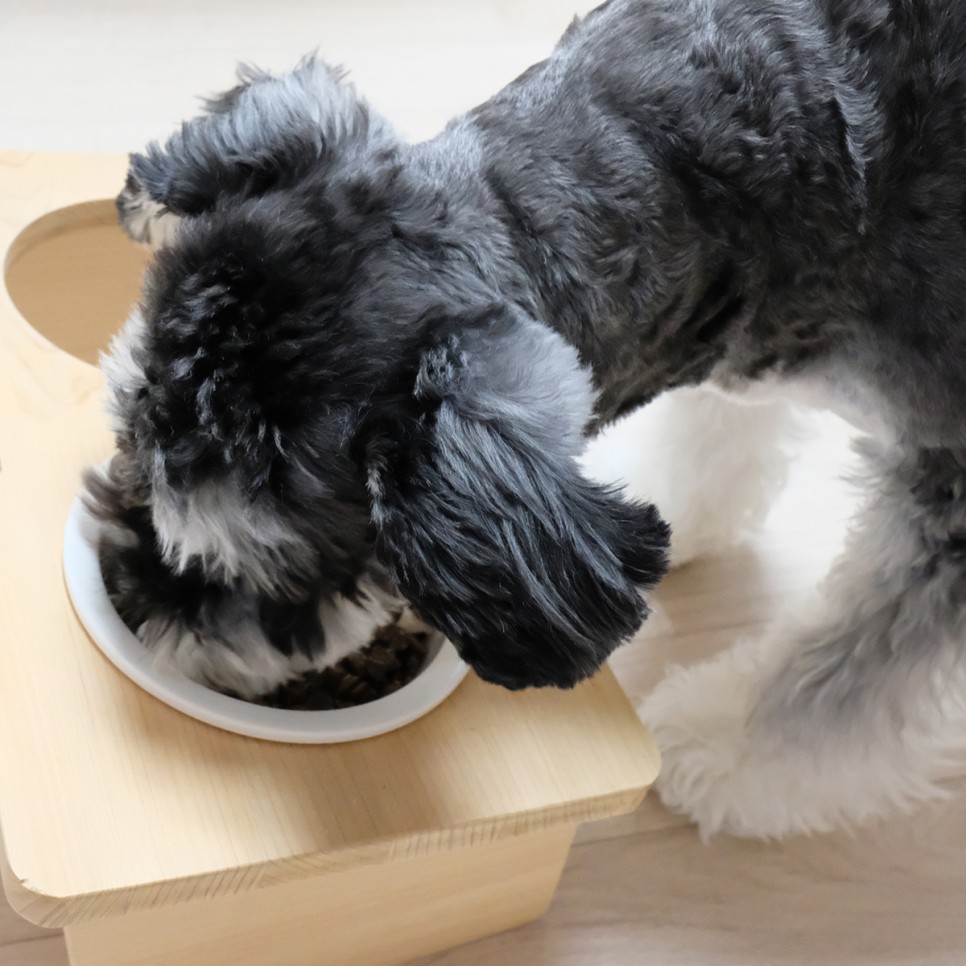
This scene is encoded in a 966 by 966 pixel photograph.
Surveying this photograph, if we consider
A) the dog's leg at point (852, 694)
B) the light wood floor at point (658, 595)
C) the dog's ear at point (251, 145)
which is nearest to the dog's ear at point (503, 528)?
the dog's ear at point (251, 145)

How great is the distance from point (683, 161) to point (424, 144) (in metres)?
0.20

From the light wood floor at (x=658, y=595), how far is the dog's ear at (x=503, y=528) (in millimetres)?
580

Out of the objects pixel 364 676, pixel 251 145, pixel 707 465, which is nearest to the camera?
pixel 251 145

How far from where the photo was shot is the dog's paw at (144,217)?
2.89 ft

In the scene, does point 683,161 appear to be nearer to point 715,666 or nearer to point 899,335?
point 899,335

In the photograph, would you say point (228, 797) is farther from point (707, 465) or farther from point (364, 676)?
point (707, 465)

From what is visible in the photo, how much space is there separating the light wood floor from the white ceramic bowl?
0.36 m

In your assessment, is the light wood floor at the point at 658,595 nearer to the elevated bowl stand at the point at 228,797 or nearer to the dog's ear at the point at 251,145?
the elevated bowl stand at the point at 228,797

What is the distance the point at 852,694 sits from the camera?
1090mm

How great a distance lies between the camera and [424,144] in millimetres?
887

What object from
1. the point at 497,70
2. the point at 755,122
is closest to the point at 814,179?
the point at 755,122

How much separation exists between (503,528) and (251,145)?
1.19 ft

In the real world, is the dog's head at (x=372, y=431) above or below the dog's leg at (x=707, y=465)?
above

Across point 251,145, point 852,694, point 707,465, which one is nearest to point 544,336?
point 251,145
